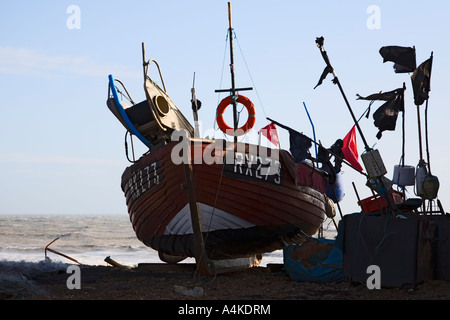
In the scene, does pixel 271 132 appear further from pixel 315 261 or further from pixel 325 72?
pixel 315 261

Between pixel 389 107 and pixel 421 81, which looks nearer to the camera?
pixel 421 81

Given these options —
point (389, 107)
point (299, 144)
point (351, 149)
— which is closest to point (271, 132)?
point (351, 149)

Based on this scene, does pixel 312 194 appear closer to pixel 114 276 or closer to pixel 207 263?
pixel 207 263

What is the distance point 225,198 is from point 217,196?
0.20 metres

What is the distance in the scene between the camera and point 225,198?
543 inches

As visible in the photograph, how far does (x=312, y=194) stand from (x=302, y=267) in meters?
3.81

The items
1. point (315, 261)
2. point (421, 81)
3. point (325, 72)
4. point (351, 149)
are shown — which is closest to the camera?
point (421, 81)

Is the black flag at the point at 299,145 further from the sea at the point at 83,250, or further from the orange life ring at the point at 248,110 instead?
the sea at the point at 83,250

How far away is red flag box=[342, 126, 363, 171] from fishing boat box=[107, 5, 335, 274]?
3.38 m

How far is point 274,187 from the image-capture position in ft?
47.0

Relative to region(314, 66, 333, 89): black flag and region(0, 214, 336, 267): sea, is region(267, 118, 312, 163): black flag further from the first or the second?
region(0, 214, 336, 267): sea

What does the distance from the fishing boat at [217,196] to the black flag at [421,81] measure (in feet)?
12.5

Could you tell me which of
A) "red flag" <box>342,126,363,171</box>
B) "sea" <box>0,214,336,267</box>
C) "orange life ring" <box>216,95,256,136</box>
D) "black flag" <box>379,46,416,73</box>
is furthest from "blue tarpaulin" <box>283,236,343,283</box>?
"sea" <box>0,214,336,267</box>
